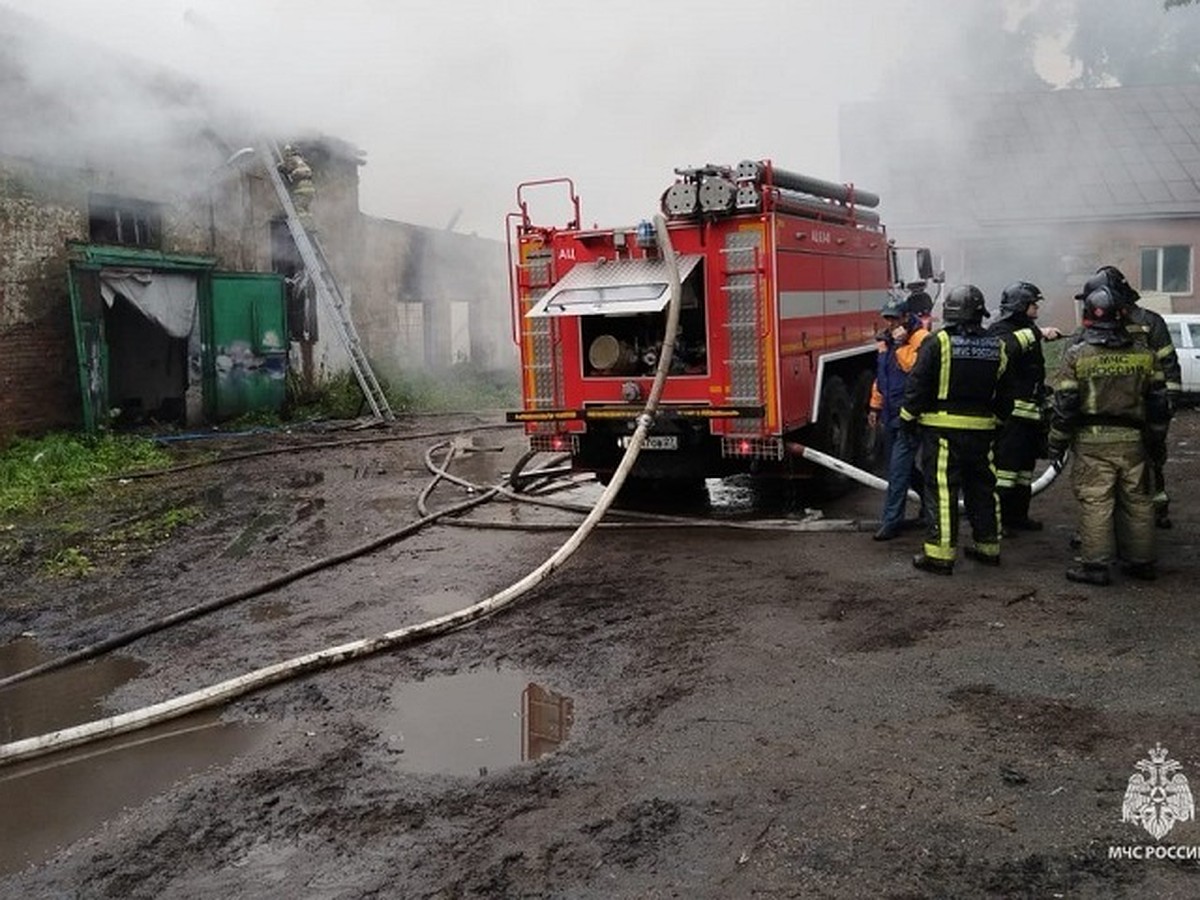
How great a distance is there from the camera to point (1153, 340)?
6086 millimetres

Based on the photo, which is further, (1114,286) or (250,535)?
(250,535)

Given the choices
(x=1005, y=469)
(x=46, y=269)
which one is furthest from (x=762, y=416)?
(x=46, y=269)

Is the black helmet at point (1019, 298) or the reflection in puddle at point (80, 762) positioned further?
the black helmet at point (1019, 298)

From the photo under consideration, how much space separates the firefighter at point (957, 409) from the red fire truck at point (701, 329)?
161 cm

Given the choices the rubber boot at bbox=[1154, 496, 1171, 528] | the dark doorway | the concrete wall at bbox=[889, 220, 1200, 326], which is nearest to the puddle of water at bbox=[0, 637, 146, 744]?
the rubber boot at bbox=[1154, 496, 1171, 528]

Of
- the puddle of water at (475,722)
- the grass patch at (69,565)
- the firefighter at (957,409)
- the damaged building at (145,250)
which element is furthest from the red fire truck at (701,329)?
the damaged building at (145,250)

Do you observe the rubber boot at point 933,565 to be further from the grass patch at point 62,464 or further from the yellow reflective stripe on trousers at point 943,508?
the grass patch at point 62,464

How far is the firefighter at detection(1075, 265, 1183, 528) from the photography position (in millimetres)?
5656

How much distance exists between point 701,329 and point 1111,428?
315 centimetres

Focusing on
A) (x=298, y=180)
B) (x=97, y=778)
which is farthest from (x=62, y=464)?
(x=97, y=778)

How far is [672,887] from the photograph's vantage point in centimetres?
290

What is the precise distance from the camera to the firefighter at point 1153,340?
566 cm

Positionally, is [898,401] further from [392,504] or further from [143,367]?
[143,367]

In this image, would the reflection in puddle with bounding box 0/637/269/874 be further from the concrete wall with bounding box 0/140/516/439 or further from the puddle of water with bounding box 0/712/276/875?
the concrete wall with bounding box 0/140/516/439
